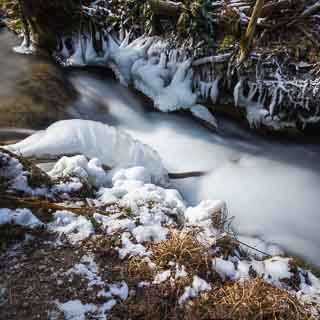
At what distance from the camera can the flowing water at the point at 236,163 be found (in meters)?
4.35

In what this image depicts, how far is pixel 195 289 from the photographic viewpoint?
2441 mm

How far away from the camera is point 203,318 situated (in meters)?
2.26

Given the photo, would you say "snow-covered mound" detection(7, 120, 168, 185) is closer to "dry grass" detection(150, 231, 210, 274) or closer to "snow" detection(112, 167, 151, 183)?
"snow" detection(112, 167, 151, 183)

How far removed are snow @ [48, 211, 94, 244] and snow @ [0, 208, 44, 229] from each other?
11cm

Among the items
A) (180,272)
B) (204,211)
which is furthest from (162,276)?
(204,211)

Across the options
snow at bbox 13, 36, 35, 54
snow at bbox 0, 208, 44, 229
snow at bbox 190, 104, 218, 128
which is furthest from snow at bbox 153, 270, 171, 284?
snow at bbox 13, 36, 35, 54

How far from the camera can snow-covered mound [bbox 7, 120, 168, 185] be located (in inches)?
152

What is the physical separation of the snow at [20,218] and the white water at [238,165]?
2187 millimetres

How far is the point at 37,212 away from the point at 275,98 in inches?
156

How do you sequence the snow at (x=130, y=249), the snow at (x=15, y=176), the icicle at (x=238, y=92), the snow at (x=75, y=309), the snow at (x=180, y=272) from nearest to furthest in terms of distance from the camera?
the snow at (x=75, y=309) → the snow at (x=180, y=272) → the snow at (x=130, y=249) → the snow at (x=15, y=176) → the icicle at (x=238, y=92)

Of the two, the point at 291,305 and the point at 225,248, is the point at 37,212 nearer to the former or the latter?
the point at 225,248

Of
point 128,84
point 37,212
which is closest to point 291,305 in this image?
point 37,212

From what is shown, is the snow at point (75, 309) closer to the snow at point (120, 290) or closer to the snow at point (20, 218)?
the snow at point (120, 290)

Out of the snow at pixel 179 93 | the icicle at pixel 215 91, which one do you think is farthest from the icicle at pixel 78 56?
the icicle at pixel 215 91
